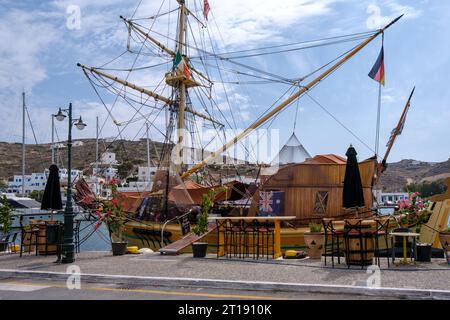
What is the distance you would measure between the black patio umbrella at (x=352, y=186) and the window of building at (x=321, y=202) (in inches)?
216

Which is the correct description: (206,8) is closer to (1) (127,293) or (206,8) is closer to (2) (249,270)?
(2) (249,270)

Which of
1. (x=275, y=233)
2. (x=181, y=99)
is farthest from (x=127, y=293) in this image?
(x=181, y=99)

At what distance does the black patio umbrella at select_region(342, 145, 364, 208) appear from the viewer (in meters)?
12.0

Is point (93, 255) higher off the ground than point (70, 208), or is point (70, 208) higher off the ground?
point (70, 208)

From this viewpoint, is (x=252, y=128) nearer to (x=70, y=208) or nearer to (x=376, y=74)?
(x=376, y=74)

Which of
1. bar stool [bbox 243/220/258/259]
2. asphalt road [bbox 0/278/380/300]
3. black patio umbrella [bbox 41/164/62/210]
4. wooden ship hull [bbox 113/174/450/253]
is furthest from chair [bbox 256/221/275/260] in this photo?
black patio umbrella [bbox 41/164/62/210]

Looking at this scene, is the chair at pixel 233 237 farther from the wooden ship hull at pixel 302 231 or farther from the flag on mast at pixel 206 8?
the flag on mast at pixel 206 8

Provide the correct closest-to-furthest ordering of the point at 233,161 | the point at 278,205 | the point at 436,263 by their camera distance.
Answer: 1. the point at 436,263
2. the point at 278,205
3. the point at 233,161

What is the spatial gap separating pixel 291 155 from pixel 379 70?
6.27 m

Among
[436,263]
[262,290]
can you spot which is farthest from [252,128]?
[262,290]

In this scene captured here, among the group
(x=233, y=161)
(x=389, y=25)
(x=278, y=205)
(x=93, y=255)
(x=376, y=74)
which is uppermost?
(x=389, y=25)

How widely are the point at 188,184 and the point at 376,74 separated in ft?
38.8

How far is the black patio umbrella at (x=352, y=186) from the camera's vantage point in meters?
12.0

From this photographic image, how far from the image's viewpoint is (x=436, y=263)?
10.9m
